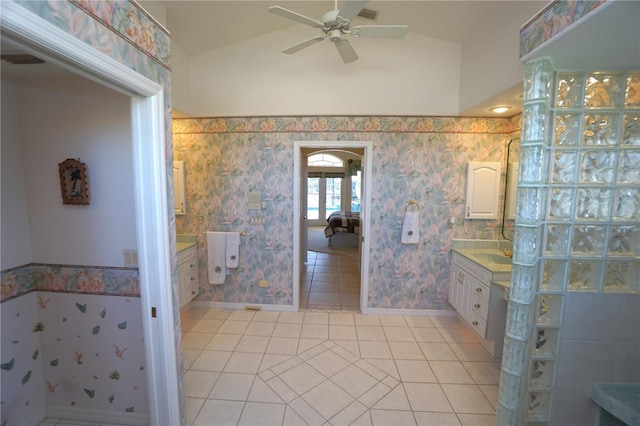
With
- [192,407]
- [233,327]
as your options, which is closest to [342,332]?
[233,327]

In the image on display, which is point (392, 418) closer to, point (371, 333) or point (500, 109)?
point (371, 333)

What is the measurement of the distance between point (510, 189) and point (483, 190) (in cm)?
27

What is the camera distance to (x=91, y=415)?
191cm

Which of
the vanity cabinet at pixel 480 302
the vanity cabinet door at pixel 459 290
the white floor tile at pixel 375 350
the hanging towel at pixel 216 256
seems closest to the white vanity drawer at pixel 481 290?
the vanity cabinet at pixel 480 302

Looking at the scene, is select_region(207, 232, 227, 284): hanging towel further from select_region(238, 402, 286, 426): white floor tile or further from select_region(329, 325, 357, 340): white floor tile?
select_region(238, 402, 286, 426): white floor tile

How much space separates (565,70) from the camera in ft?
4.71

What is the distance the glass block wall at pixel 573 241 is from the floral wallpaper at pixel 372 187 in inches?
73.4

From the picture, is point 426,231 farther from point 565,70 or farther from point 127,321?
point 127,321

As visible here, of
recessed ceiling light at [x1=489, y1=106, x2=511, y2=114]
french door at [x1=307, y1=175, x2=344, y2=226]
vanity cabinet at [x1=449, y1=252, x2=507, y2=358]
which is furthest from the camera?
french door at [x1=307, y1=175, x2=344, y2=226]

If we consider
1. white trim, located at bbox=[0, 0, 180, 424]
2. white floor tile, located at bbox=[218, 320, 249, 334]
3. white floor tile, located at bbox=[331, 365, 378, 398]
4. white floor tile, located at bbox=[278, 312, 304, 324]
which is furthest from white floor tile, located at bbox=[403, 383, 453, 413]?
white floor tile, located at bbox=[218, 320, 249, 334]

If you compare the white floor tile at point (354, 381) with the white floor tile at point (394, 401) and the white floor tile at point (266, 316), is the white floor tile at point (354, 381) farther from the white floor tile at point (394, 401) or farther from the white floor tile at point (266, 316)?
the white floor tile at point (266, 316)

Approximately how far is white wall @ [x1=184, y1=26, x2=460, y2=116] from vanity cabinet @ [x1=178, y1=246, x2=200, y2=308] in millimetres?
1761

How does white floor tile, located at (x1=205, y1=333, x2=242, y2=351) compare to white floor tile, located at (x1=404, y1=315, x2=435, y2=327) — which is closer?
white floor tile, located at (x1=205, y1=333, x2=242, y2=351)

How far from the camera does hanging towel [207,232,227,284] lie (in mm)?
3449
